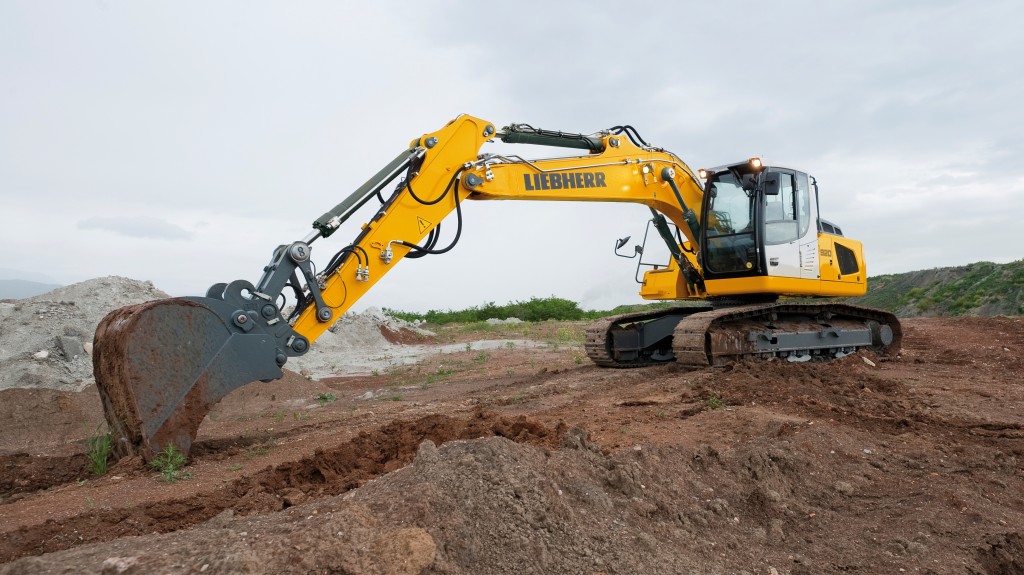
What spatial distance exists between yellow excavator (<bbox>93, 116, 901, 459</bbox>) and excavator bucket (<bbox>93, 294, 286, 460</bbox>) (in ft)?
0.03

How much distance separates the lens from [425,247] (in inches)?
286

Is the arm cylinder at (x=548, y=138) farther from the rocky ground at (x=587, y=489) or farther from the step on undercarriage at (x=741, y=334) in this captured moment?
the rocky ground at (x=587, y=489)

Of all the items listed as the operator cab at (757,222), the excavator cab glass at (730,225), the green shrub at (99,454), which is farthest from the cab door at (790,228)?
the green shrub at (99,454)

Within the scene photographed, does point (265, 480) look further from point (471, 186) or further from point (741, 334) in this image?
point (741, 334)

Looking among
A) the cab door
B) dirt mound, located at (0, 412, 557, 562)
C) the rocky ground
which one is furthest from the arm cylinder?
dirt mound, located at (0, 412, 557, 562)

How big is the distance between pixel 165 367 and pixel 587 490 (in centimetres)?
348

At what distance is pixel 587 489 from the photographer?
3.58m

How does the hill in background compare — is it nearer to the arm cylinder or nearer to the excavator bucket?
the arm cylinder

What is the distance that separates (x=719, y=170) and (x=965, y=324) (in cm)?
989

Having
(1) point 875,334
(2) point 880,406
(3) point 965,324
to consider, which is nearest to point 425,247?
(2) point 880,406

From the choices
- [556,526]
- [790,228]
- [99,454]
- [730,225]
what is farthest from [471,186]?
[556,526]

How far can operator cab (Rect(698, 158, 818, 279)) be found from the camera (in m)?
9.19

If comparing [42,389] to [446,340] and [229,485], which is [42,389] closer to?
[229,485]

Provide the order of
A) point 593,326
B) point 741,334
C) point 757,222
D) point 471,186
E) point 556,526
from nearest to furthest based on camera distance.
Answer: point 556,526
point 471,186
point 741,334
point 757,222
point 593,326
